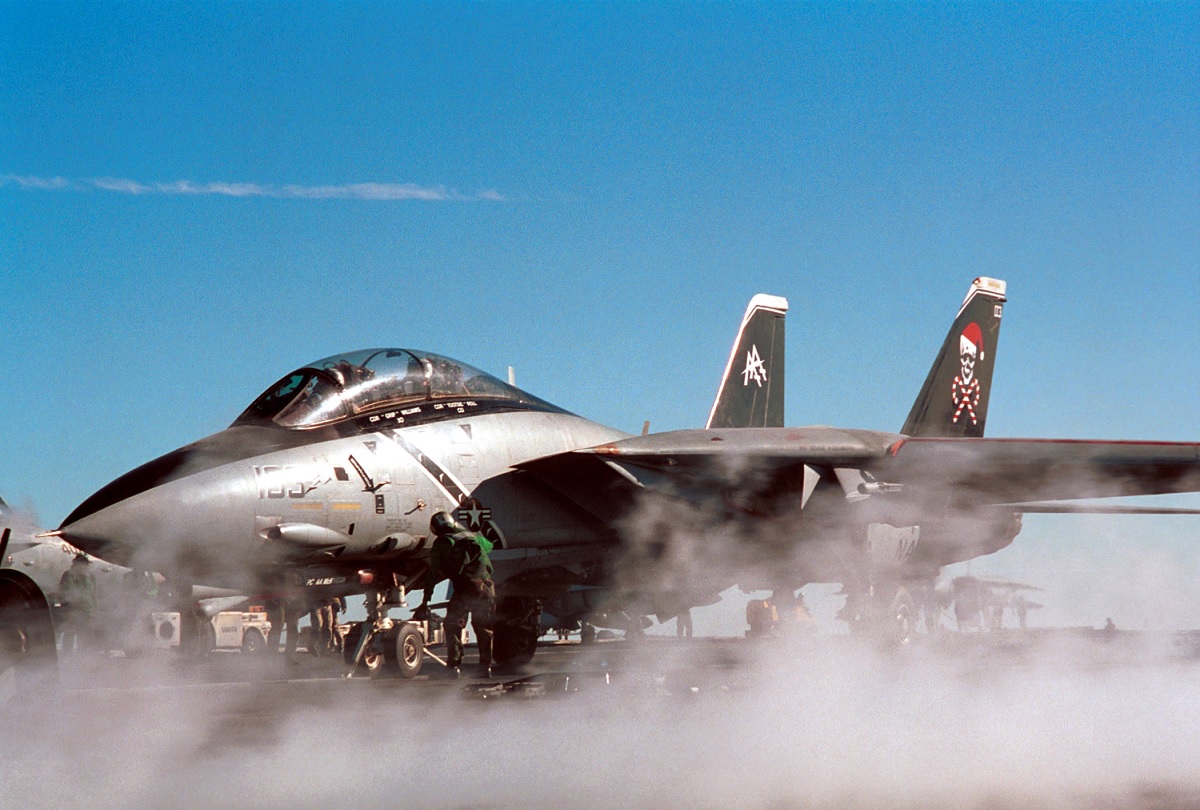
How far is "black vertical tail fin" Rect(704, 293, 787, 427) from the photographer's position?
66.7 feet

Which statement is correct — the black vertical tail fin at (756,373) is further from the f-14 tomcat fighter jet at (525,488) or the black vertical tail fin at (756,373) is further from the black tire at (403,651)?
the black tire at (403,651)

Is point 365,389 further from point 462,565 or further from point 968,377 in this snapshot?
point 968,377

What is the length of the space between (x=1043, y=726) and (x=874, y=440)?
15.6 ft

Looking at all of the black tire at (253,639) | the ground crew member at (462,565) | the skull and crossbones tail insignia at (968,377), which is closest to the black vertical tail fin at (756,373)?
the skull and crossbones tail insignia at (968,377)

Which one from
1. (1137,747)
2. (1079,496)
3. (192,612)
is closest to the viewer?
(1137,747)

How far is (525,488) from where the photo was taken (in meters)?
11.7

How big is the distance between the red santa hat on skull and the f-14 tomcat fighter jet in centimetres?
602

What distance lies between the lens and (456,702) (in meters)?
8.62

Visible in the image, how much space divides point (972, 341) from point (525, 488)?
10261mm

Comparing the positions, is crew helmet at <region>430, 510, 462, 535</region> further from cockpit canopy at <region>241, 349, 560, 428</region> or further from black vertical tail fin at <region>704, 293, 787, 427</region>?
black vertical tail fin at <region>704, 293, 787, 427</region>

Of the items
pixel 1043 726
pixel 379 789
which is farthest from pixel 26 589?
pixel 1043 726

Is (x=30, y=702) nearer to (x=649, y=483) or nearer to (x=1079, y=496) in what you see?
(x=649, y=483)

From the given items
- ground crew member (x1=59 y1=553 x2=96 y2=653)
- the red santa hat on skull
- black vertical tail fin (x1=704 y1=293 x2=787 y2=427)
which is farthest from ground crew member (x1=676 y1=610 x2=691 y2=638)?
ground crew member (x1=59 y1=553 x2=96 y2=653)

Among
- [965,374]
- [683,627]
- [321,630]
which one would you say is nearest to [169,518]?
[321,630]
